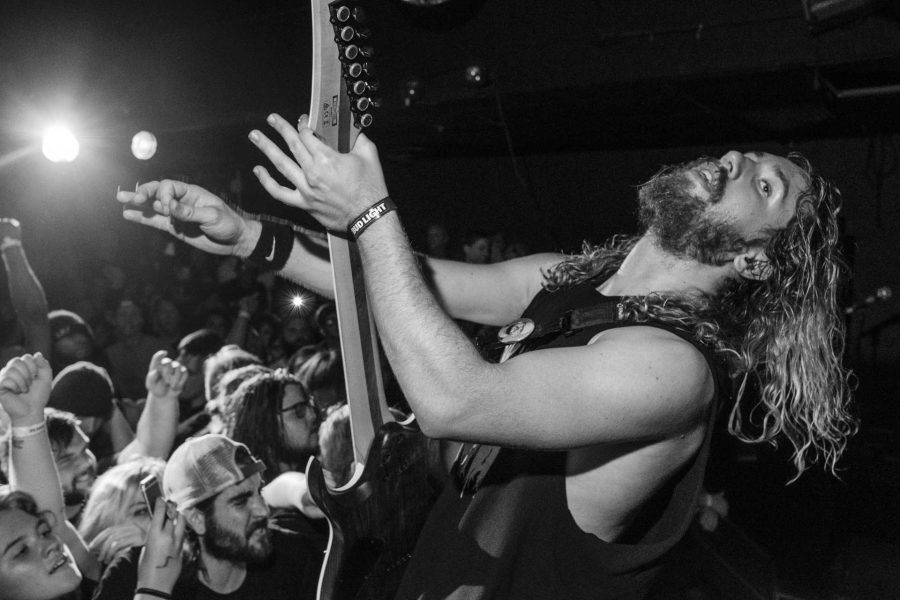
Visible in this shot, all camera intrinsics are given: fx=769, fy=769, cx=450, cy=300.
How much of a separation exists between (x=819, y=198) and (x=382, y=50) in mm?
6445

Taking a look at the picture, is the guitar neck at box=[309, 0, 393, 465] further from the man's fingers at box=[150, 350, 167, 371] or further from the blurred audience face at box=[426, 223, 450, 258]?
the blurred audience face at box=[426, 223, 450, 258]

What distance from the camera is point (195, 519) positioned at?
2.91 metres

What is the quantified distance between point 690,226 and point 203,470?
79.3 inches

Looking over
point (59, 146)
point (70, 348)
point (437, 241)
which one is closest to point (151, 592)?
point (70, 348)

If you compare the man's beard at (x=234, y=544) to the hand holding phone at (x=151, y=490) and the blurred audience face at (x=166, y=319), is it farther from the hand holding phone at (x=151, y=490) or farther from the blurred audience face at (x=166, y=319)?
the blurred audience face at (x=166, y=319)

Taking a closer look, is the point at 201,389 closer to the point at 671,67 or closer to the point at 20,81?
the point at 671,67

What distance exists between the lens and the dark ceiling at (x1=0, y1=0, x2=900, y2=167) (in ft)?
19.9

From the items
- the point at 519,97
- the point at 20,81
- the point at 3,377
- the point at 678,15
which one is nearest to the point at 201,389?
the point at 3,377

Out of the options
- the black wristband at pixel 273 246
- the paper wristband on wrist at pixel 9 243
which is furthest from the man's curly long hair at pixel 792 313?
the paper wristband on wrist at pixel 9 243

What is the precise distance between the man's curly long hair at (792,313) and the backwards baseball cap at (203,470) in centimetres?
153

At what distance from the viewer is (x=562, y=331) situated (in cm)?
181

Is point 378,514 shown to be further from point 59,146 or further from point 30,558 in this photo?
point 59,146

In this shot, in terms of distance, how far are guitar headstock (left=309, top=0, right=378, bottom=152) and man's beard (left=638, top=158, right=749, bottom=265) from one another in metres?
0.85

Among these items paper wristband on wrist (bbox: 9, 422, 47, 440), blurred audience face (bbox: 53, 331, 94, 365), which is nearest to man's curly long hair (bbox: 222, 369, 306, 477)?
paper wristband on wrist (bbox: 9, 422, 47, 440)
